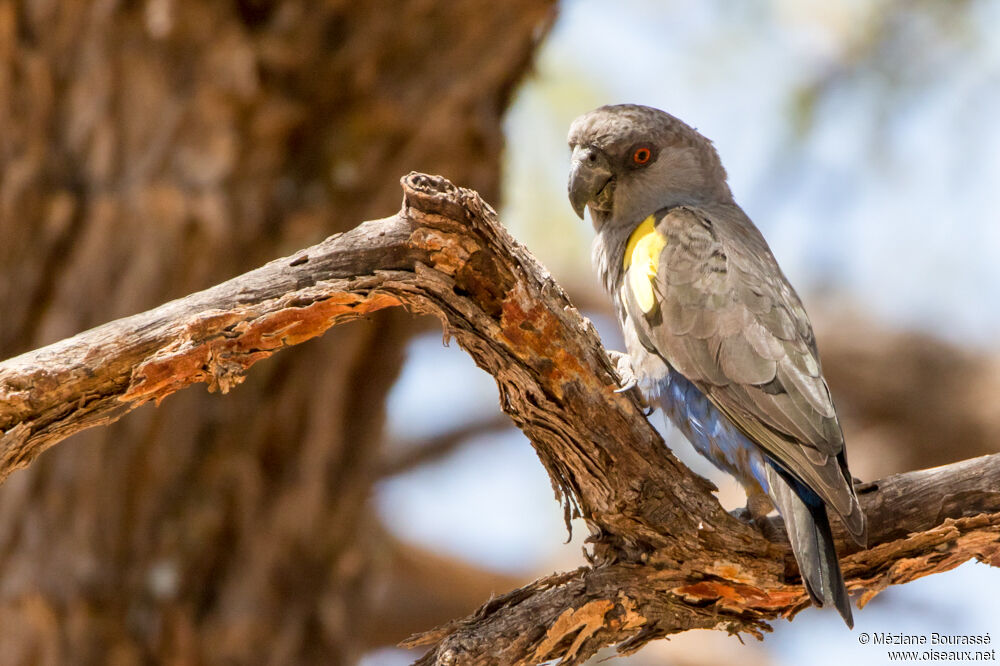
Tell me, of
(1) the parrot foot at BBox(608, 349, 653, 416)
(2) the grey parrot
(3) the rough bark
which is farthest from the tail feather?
(1) the parrot foot at BBox(608, 349, 653, 416)

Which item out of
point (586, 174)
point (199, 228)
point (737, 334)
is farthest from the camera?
point (199, 228)

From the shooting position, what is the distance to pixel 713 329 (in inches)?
126

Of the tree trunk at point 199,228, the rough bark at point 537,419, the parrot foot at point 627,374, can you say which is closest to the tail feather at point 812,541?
the rough bark at point 537,419

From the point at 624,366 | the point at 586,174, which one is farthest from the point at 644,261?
the point at 586,174

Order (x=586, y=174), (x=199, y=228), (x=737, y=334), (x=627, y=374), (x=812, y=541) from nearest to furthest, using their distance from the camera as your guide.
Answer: (x=812, y=541), (x=737, y=334), (x=627, y=374), (x=586, y=174), (x=199, y=228)

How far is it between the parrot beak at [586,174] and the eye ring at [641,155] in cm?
11

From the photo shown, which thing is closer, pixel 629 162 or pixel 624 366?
pixel 624 366

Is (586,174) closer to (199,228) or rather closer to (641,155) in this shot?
(641,155)

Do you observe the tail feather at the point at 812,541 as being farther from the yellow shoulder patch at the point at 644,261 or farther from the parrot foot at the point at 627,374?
the yellow shoulder patch at the point at 644,261

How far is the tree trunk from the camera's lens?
4.31m

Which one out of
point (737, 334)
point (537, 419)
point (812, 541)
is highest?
point (737, 334)

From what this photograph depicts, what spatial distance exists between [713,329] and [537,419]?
0.81 m

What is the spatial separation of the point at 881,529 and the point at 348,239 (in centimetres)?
179

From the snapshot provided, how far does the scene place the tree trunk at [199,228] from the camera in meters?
4.31
